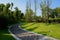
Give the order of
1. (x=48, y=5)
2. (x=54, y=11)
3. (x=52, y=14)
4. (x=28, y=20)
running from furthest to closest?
(x=54, y=11), (x=52, y=14), (x=28, y=20), (x=48, y=5)

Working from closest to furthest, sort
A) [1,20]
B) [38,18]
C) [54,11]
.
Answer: [1,20] < [38,18] < [54,11]

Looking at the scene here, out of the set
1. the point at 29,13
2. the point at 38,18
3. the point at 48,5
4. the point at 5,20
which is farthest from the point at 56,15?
the point at 5,20

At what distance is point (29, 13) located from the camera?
65625mm

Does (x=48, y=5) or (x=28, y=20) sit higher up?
(x=48, y=5)

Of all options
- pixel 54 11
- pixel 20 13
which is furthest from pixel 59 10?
pixel 20 13

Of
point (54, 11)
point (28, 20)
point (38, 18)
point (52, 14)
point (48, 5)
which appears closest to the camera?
point (48, 5)

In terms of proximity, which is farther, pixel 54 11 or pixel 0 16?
pixel 54 11

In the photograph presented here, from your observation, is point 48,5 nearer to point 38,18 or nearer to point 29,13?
point 38,18

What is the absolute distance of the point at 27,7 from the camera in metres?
64.5

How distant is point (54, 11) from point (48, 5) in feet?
123

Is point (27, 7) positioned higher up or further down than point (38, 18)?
higher up

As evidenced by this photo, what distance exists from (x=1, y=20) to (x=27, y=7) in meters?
33.3

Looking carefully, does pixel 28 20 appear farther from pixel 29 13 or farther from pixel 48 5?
pixel 48 5

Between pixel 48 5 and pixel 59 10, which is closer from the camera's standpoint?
pixel 48 5
